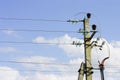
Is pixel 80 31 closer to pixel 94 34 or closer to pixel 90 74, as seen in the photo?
pixel 94 34

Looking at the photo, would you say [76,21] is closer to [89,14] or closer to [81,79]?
[89,14]

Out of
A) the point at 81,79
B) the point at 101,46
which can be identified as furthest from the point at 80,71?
the point at 101,46

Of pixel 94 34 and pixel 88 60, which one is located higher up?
pixel 94 34

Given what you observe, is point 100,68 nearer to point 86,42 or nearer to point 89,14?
point 86,42

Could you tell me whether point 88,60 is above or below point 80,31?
below

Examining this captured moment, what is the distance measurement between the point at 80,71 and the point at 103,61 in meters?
1.81

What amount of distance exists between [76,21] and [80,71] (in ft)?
11.6

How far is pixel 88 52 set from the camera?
29562 millimetres

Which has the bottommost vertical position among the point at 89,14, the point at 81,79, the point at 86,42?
the point at 81,79

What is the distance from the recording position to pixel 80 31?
3050 cm

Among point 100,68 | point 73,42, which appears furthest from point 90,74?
point 73,42

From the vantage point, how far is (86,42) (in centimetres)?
2998

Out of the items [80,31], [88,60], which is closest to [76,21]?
[80,31]

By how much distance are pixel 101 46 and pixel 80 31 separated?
1.85 meters
